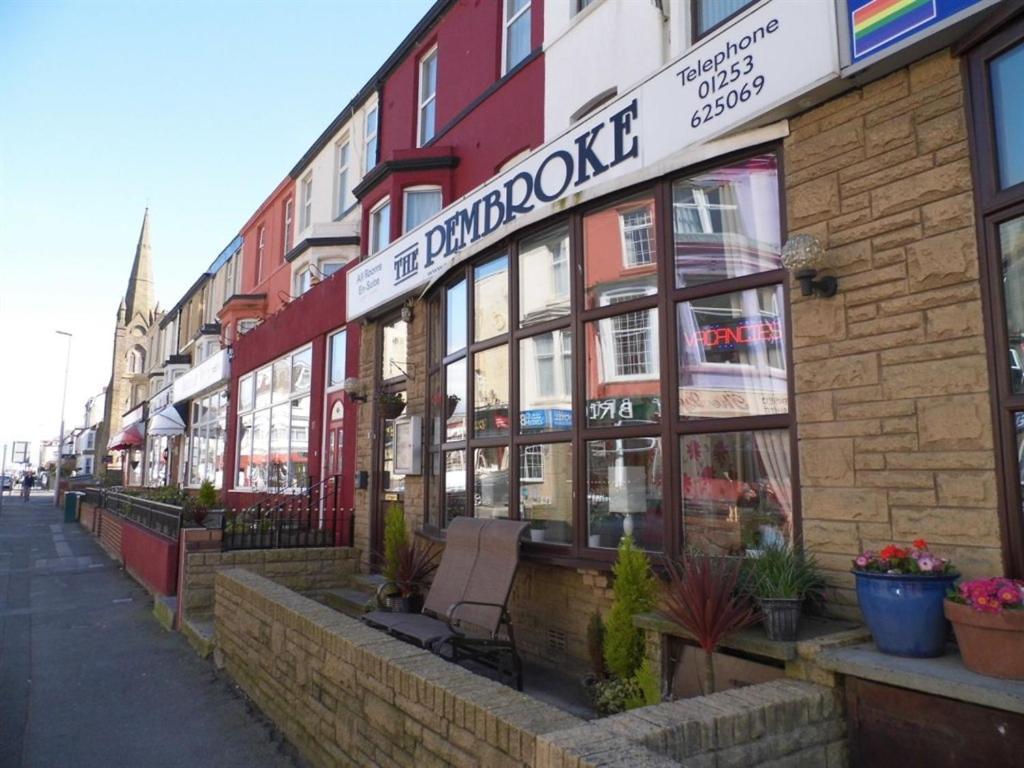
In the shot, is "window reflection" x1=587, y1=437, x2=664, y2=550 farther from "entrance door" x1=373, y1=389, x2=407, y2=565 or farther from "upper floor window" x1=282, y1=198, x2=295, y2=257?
"upper floor window" x1=282, y1=198, x2=295, y2=257

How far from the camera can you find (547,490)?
6113 mm

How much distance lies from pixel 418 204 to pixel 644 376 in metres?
6.00

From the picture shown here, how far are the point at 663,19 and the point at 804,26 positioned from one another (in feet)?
8.33

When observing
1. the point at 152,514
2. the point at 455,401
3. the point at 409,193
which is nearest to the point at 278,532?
the point at 455,401

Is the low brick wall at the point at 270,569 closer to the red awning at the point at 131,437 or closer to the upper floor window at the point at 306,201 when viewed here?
the upper floor window at the point at 306,201

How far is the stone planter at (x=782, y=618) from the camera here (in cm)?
367

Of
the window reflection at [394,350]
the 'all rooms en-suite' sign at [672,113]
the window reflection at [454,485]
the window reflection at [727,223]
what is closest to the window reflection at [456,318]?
the 'all rooms en-suite' sign at [672,113]

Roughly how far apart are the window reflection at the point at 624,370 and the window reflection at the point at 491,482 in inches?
49.6

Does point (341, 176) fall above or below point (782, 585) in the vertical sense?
above

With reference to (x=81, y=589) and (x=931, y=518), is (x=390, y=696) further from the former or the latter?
(x=81, y=589)

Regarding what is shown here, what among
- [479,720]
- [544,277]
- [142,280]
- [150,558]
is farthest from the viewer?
[142,280]

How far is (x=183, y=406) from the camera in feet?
76.4

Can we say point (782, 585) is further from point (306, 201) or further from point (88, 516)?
point (88, 516)

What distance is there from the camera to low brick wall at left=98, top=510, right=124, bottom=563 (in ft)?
51.0
